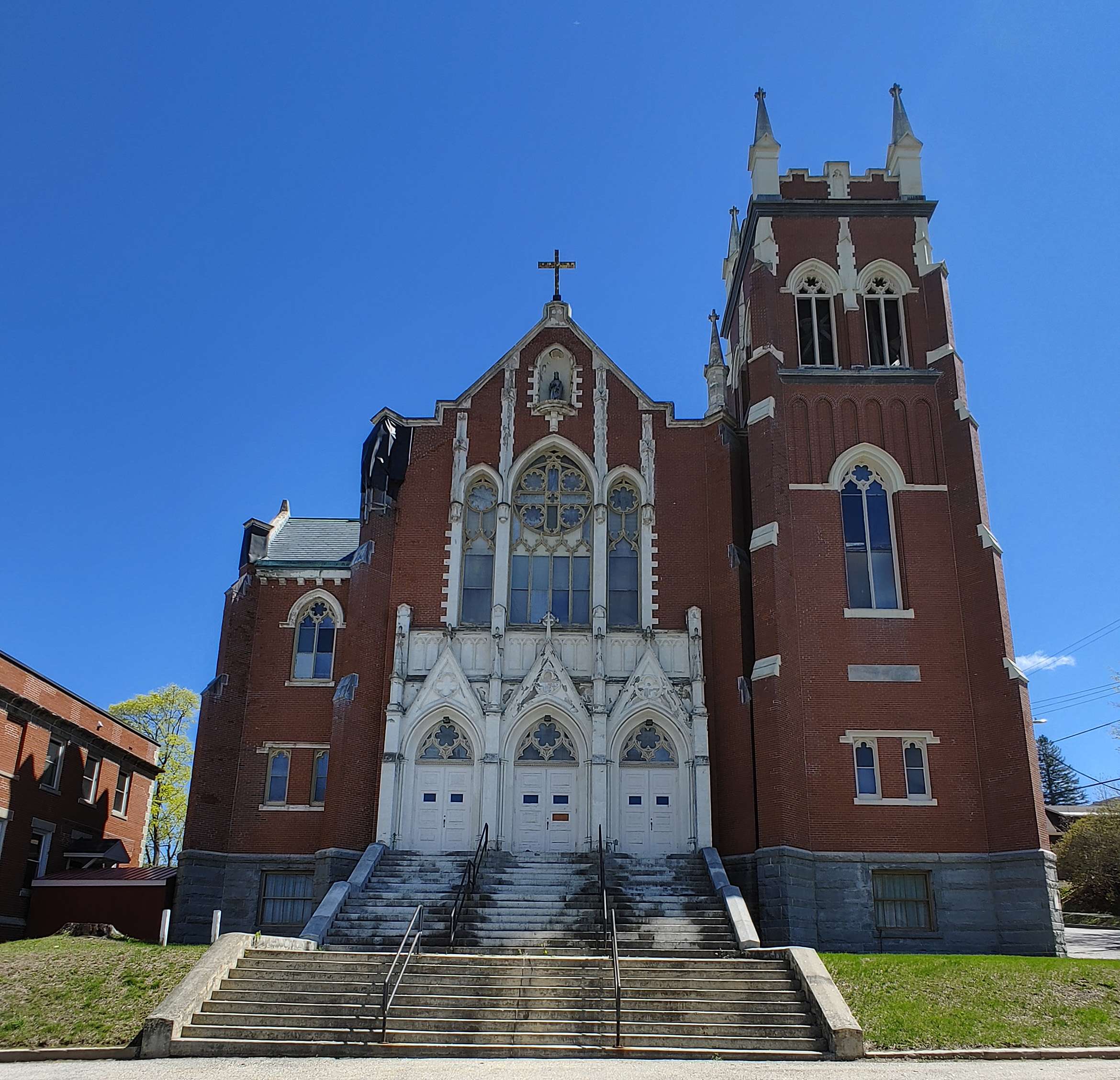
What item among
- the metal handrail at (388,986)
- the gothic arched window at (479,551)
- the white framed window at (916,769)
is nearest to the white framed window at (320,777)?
the gothic arched window at (479,551)

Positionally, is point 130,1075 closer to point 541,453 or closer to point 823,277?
point 541,453

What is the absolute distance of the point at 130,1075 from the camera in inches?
496

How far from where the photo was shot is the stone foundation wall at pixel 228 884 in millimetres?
24484

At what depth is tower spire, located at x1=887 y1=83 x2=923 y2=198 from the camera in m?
29.8

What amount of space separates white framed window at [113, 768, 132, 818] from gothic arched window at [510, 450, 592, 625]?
54.6 feet

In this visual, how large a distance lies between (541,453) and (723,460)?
454 centimetres

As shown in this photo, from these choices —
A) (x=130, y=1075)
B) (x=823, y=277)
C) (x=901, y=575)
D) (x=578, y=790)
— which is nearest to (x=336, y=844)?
(x=578, y=790)

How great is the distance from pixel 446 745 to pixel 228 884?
585 cm

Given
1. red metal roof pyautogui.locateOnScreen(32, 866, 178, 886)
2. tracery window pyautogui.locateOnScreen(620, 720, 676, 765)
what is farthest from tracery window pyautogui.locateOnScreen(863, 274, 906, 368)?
red metal roof pyautogui.locateOnScreen(32, 866, 178, 886)

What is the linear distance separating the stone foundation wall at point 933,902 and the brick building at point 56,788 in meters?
16.8

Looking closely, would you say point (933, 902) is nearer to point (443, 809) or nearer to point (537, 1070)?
point (443, 809)

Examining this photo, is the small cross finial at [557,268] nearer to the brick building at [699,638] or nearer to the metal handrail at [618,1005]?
the brick building at [699,638]

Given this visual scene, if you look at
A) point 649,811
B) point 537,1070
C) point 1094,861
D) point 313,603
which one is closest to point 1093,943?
point 1094,861

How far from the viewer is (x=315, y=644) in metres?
A: 28.0
